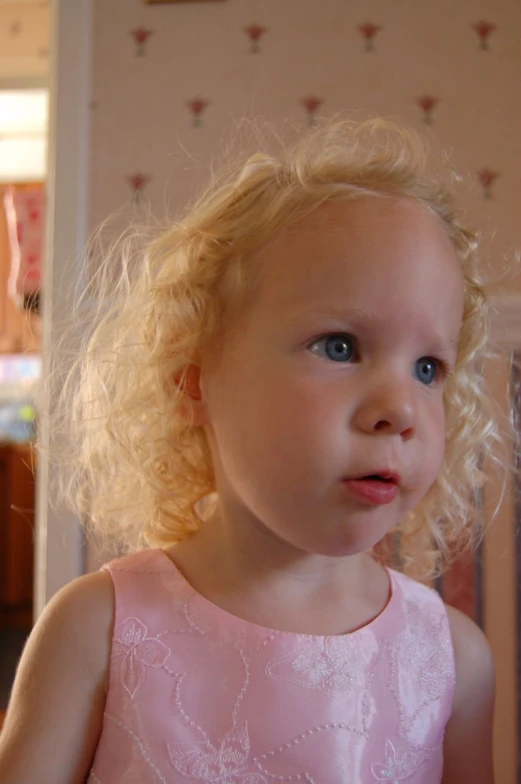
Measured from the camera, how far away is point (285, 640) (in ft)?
2.28

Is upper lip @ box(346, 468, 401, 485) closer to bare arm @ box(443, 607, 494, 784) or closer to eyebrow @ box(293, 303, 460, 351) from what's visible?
eyebrow @ box(293, 303, 460, 351)

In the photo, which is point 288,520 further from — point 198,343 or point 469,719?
point 469,719

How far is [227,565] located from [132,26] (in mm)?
1165

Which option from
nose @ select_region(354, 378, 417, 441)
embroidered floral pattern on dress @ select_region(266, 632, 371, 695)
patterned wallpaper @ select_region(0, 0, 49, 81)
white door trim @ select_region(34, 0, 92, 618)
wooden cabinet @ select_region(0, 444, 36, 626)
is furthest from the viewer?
wooden cabinet @ select_region(0, 444, 36, 626)

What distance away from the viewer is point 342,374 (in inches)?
23.8

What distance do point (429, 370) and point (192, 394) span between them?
24 centimetres

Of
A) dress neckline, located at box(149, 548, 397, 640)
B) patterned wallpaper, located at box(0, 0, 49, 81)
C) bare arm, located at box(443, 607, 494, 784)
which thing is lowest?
bare arm, located at box(443, 607, 494, 784)

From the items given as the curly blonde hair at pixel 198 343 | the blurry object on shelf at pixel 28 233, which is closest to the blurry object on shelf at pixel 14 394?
the blurry object on shelf at pixel 28 233

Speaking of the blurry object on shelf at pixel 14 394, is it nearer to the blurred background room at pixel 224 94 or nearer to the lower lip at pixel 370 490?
the blurred background room at pixel 224 94

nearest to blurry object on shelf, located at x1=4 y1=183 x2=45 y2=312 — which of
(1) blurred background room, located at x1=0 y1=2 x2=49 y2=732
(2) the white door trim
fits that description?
(1) blurred background room, located at x1=0 y1=2 x2=49 y2=732

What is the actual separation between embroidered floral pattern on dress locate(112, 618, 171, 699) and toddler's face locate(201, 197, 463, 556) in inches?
6.6

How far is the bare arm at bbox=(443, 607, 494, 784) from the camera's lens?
0.77 metres

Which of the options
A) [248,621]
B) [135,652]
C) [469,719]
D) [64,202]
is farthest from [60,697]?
[64,202]

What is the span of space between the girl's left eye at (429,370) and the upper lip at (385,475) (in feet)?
0.36
